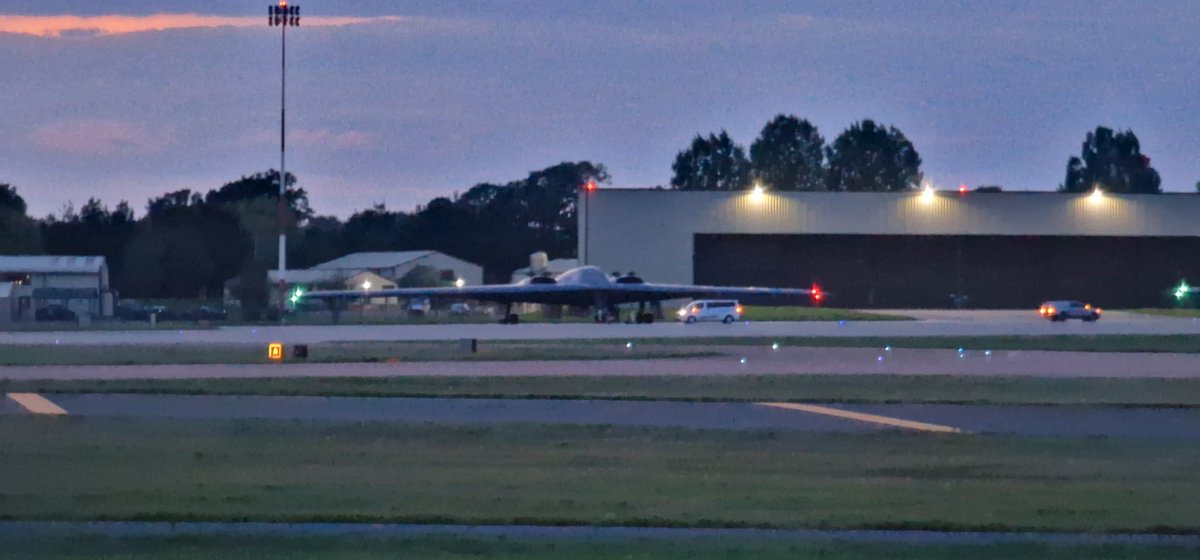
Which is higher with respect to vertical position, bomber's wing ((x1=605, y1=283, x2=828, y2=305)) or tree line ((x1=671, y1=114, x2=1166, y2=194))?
tree line ((x1=671, y1=114, x2=1166, y2=194))

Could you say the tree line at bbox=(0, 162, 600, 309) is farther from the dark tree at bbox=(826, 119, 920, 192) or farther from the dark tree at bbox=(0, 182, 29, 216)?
the dark tree at bbox=(826, 119, 920, 192)

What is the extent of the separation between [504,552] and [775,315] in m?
63.4

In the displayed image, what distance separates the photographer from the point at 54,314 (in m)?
69.8

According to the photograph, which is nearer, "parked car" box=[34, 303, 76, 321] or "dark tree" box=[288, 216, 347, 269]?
"parked car" box=[34, 303, 76, 321]

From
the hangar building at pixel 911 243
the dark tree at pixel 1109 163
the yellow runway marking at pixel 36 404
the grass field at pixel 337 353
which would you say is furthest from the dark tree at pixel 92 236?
the dark tree at pixel 1109 163

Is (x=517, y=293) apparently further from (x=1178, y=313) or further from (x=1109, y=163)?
(x=1109, y=163)

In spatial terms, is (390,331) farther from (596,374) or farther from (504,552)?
(504,552)

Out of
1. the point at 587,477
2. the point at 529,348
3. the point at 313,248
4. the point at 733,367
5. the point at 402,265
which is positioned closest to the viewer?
the point at 587,477

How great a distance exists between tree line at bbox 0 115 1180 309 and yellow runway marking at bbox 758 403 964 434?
54.6m

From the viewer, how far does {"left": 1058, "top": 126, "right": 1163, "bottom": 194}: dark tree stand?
516ft

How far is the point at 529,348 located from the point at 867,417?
852 inches

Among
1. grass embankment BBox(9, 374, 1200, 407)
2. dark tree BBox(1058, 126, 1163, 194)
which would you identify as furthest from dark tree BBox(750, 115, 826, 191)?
grass embankment BBox(9, 374, 1200, 407)

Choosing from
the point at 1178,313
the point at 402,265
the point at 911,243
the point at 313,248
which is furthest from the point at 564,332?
the point at 313,248

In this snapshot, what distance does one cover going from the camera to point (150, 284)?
9269 cm
